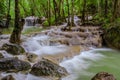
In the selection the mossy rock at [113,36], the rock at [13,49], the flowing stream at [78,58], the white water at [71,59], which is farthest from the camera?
the mossy rock at [113,36]

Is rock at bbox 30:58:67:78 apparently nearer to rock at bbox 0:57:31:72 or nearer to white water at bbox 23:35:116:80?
white water at bbox 23:35:116:80

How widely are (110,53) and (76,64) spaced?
3.67m

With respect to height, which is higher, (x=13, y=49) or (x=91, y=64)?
(x=13, y=49)

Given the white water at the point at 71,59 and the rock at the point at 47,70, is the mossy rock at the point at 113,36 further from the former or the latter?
the rock at the point at 47,70

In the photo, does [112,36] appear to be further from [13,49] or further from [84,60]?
[13,49]

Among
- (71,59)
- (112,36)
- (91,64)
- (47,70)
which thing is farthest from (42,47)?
(47,70)

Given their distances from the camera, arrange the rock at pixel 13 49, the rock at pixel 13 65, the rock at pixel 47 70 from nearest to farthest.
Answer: the rock at pixel 47 70 < the rock at pixel 13 65 < the rock at pixel 13 49

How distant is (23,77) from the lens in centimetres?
825

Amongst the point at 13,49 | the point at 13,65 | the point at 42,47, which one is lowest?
the point at 13,65

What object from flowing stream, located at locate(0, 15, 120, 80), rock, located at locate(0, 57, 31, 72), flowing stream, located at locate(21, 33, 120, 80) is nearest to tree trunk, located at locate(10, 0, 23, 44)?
flowing stream, located at locate(0, 15, 120, 80)

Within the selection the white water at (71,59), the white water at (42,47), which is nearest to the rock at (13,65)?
the white water at (71,59)

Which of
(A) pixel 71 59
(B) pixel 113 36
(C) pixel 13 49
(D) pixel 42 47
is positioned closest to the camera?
(C) pixel 13 49

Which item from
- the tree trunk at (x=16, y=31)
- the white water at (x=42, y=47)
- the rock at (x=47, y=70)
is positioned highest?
the tree trunk at (x=16, y=31)

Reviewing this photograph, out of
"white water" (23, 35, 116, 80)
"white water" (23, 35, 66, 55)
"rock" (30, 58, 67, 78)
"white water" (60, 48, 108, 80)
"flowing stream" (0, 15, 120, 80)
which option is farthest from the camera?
"white water" (23, 35, 66, 55)
